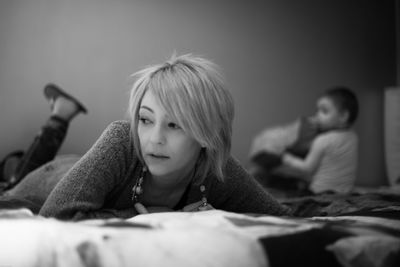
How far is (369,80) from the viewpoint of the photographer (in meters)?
3.54

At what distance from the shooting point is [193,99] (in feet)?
3.11

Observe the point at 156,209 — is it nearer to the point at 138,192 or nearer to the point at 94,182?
the point at 138,192

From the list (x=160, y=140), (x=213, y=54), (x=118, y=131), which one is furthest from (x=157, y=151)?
(x=213, y=54)

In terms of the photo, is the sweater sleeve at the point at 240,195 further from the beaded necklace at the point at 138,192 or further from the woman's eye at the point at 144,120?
the woman's eye at the point at 144,120

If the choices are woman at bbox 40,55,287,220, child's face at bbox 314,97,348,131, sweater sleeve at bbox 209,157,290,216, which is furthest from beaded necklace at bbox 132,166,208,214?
child's face at bbox 314,97,348,131

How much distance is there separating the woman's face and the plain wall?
1719 mm

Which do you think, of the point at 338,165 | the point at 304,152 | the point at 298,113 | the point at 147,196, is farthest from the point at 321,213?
the point at 298,113

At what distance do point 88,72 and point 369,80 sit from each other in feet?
6.74

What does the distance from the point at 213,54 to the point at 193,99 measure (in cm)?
219

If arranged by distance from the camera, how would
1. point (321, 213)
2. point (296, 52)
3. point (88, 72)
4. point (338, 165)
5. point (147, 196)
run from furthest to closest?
point (296, 52) → point (88, 72) → point (338, 165) → point (321, 213) → point (147, 196)

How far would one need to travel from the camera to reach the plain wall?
2.64m

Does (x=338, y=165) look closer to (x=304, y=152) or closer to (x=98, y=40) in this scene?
(x=304, y=152)

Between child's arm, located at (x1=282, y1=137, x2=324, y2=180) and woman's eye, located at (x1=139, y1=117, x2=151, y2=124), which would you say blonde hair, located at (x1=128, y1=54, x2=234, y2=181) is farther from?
child's arm, located at (x1=282, y1=137, x2=324, y2=180)

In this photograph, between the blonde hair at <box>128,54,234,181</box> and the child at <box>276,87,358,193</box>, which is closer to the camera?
the blonde hair at <box>128,54,234,181</box>
